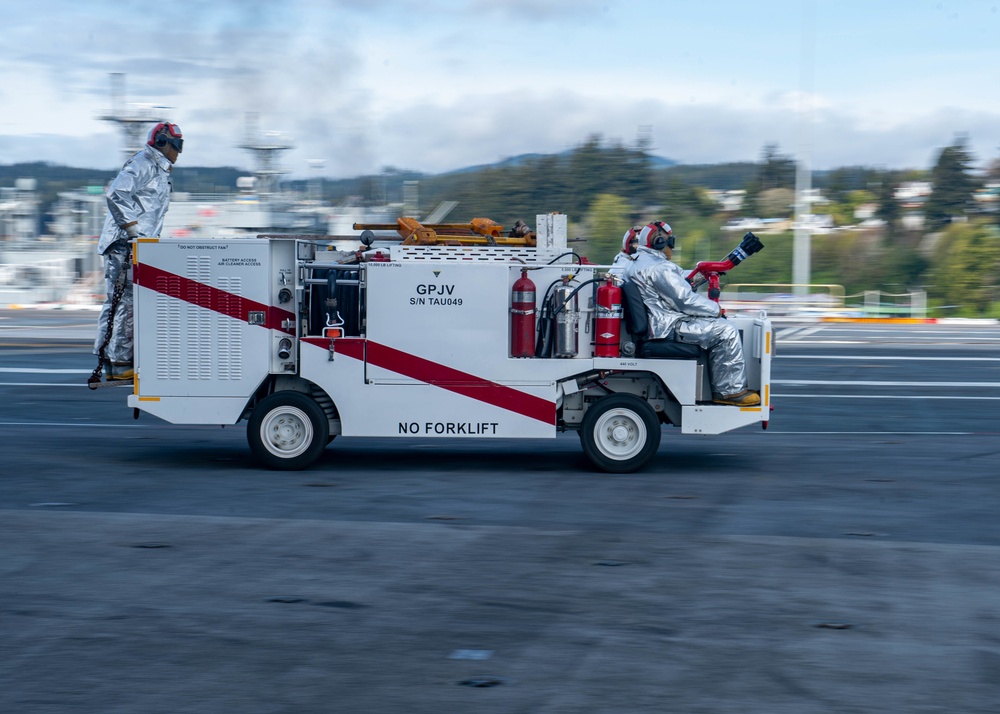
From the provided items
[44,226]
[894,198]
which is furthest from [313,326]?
[44,226]

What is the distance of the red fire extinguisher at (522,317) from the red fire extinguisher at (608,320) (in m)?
0.55

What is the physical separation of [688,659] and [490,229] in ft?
18.1

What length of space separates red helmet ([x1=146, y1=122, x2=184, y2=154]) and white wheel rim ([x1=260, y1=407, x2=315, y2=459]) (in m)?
2.72

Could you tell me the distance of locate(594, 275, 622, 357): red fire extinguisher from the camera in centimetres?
923

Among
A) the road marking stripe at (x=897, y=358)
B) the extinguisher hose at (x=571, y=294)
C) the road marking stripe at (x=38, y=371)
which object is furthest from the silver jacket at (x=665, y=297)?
the road marking stripe at (x=897, y=358)

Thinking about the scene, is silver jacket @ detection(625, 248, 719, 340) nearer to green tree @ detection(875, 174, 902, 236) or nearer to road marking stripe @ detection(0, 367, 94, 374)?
road marking stripe @ detection(0, 367, 94, 374)

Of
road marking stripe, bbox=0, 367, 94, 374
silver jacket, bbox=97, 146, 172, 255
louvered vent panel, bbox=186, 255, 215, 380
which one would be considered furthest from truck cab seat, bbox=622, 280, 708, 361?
road marking stripe, bbox=0, 367, 94, 374

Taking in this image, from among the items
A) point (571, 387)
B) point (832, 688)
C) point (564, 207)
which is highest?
point (564, 207)

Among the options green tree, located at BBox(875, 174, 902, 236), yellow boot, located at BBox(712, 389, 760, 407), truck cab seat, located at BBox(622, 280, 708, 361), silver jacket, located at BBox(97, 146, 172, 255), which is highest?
green tree, located at BBox(875, 174, 902, 236)

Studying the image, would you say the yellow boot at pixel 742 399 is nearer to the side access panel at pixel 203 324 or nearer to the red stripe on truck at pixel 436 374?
the red stripe on truck at pixel 436 374

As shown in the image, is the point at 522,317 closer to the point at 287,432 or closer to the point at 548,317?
the point at 548,317

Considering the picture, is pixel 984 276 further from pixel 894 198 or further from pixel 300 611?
pixel 300 611

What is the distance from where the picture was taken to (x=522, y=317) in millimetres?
9188

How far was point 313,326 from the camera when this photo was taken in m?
9.37
